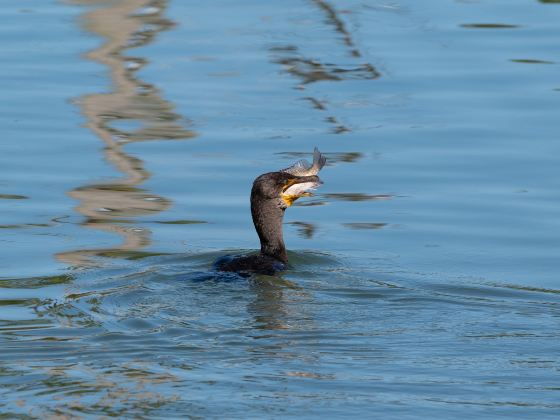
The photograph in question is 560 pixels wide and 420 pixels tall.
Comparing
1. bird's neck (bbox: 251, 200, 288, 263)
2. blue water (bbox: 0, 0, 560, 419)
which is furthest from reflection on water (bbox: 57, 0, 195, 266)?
bird's neck (bbox: 251, 200, 288, 263)

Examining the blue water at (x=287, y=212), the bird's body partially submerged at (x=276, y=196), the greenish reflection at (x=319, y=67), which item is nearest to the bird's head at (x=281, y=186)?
the bird's body partially submerged at (x=276, y=196)

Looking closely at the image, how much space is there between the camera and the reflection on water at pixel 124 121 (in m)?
12.1

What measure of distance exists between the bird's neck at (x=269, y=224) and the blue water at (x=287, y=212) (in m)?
0.21

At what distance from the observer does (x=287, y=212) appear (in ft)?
42.3

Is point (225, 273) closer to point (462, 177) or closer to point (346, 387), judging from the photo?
point (346, 387)

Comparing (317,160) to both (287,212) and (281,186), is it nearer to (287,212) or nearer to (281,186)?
(281,186)

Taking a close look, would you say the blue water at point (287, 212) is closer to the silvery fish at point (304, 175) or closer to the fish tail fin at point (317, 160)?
the silvery fish at point (304, 175)

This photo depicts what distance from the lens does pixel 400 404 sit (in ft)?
25.2

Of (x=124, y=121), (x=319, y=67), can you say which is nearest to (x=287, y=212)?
(x=124, y=121)

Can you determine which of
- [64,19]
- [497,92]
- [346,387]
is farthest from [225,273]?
[64,19]

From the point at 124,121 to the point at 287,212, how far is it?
2.78 metres

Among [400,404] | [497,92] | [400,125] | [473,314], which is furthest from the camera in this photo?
[497,92]

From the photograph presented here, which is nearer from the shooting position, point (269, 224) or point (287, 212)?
point (269, 224)

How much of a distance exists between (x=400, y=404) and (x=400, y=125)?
7012mm
